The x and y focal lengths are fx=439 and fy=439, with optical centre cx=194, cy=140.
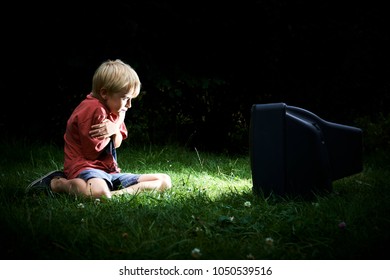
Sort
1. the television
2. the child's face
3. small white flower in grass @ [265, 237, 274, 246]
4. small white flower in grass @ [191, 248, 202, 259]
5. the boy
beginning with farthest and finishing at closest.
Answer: the child's face, the boy, the television, small white flower in grass @ [265, 237, 274, 246], small white flower in grass @ [191, 248, 202, 259]

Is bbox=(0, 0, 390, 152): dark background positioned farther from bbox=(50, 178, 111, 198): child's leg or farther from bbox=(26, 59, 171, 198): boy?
bbox=(50, 178, 111, 198): child's leg

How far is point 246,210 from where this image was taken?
2744 millimetres

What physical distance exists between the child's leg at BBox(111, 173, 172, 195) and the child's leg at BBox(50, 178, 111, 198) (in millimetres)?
141

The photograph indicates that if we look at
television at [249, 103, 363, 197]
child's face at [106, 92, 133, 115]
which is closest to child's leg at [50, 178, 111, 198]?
child's face at [106, 92, 133, 115]

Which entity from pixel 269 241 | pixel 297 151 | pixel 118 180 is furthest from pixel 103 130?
pixel 269 241

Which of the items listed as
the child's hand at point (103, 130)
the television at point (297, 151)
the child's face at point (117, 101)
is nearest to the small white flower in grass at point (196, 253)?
the television at point (297, 151)

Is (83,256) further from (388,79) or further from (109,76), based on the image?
(388,79)

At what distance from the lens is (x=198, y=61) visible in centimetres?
544

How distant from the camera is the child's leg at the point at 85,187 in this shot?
299cm

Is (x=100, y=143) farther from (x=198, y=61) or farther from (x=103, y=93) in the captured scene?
(x=198, y=61)

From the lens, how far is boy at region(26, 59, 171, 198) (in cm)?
315

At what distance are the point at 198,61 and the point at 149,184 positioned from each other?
255 centimetres

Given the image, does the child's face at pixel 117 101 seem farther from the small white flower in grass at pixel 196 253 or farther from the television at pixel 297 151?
the small white flower in grass at pixel 196 253

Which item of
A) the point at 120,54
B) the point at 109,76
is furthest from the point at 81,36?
the point at 109,76
